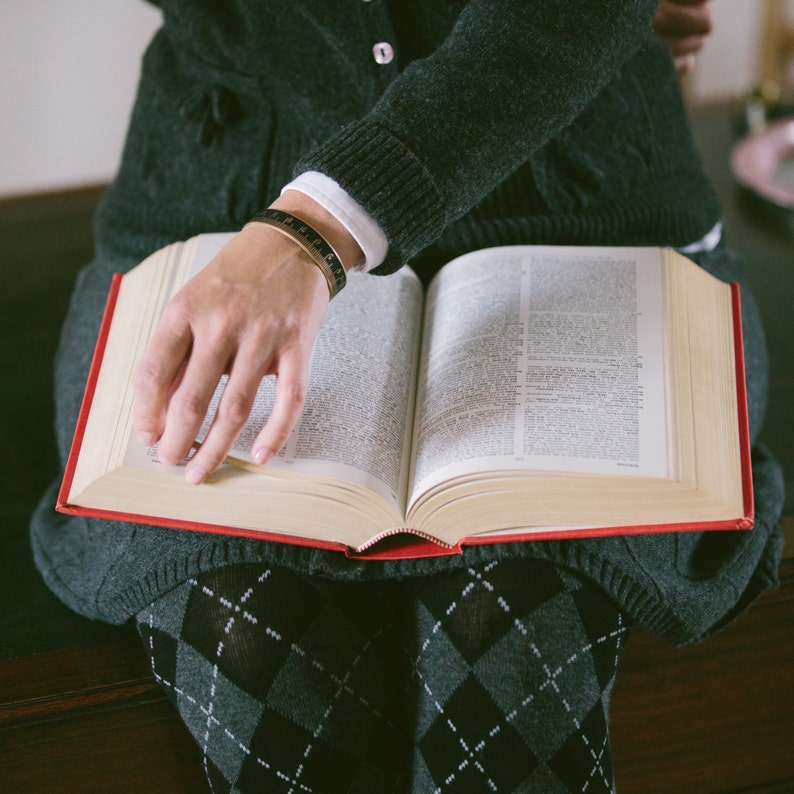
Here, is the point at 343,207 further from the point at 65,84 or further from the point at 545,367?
the point at 65,84

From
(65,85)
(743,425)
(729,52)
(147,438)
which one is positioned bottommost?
(729,52)

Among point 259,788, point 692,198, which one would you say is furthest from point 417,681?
point 692,198

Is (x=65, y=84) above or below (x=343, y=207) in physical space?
below

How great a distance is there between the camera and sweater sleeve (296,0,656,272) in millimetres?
558

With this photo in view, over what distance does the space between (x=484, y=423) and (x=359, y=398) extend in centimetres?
9

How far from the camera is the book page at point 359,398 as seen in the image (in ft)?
1.78

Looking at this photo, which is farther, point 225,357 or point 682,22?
point 682,22

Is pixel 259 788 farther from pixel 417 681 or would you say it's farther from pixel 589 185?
pixel 589 185

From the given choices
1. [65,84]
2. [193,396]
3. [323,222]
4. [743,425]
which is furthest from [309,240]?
[65,84]

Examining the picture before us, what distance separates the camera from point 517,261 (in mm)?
660

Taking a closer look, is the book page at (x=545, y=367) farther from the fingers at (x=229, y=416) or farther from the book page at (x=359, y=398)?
the fingers at (x=229, y=416)

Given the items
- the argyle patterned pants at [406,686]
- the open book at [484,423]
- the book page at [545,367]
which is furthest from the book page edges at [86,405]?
the book page at [545,367]

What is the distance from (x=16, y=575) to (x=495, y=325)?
49 cm

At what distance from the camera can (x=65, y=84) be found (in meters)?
1.56
